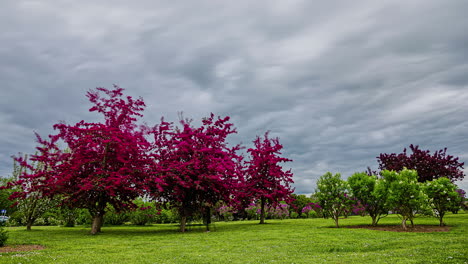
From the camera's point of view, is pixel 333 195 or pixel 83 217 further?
pixel 83 217

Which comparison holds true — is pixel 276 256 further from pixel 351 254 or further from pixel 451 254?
pixel 451 254

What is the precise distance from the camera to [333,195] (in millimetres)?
23031

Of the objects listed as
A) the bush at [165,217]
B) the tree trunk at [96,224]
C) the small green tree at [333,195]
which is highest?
the small green tree at [333,195]

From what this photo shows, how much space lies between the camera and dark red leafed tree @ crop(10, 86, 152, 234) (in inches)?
799

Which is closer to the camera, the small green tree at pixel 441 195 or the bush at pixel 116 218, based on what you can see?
the small green tree at pixel 441 195

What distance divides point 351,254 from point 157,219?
3037 cm

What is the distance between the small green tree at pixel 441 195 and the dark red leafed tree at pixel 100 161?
21.4 meters

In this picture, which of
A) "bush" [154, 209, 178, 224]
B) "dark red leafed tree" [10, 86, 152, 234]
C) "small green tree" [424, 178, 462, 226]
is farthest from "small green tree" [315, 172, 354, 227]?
"bush" [154, 209, 178, 224]

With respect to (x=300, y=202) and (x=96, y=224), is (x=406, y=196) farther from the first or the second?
(x=300, y=202)

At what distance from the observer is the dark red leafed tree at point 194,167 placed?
22516 mm

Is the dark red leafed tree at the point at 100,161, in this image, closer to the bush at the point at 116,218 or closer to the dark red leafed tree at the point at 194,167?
the dark red leafed tree at the point at 194,167

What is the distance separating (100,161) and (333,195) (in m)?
17.5

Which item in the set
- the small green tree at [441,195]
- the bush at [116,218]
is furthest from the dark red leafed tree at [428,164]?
the bush at [116,218]

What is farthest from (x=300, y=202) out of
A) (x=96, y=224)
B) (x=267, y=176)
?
(x=96, y=224)
